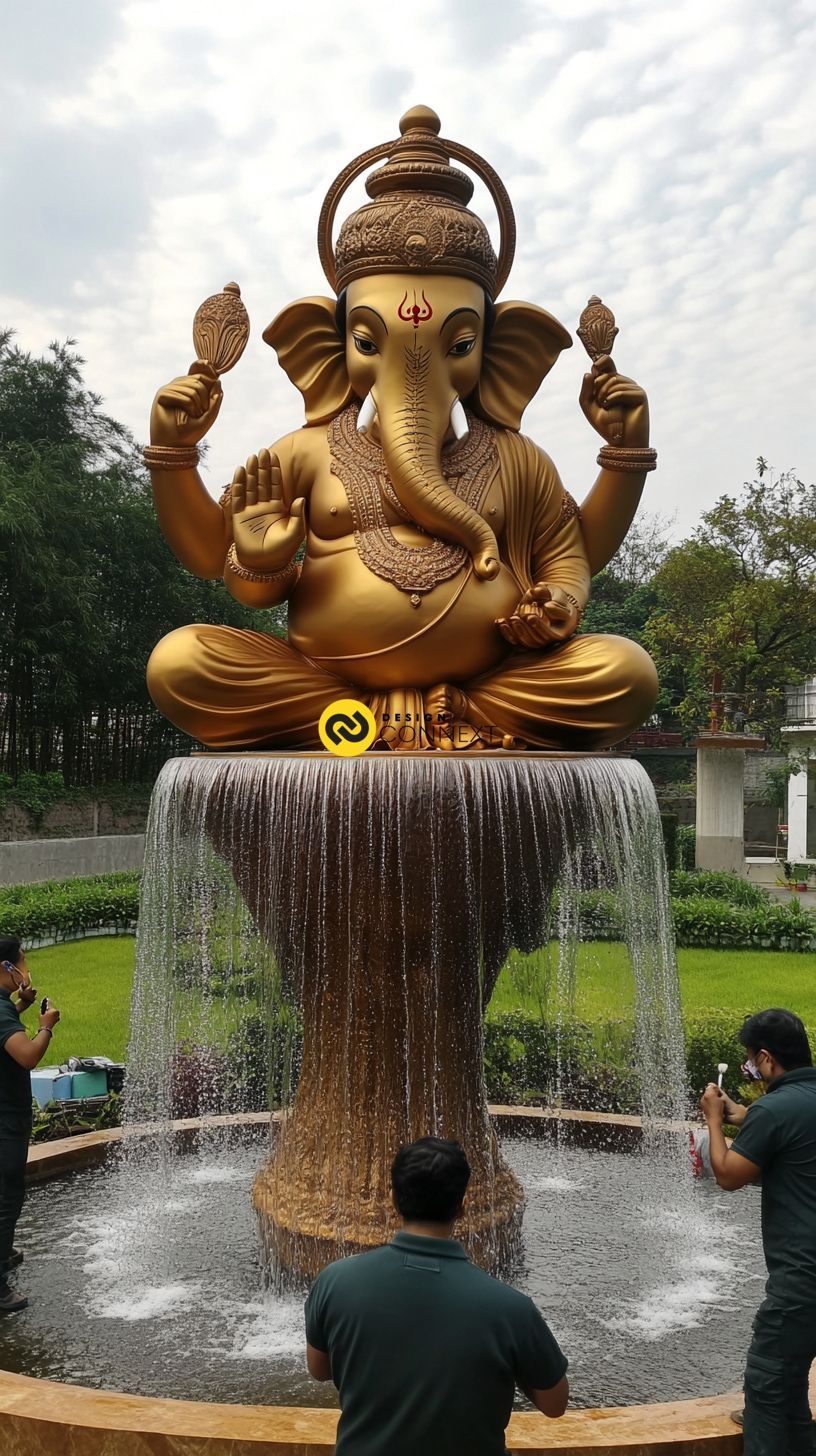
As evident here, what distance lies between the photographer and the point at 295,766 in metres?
4.16

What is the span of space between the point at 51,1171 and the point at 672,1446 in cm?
366

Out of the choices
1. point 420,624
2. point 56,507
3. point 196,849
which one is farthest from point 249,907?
Answer: point 56,507

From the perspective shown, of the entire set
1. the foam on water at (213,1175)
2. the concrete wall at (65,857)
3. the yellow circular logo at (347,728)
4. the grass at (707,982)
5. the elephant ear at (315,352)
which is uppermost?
the elephant ear at (315,352)

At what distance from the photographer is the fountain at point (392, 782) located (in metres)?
4.19

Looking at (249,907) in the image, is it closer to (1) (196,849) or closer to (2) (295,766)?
(1) (196,849)

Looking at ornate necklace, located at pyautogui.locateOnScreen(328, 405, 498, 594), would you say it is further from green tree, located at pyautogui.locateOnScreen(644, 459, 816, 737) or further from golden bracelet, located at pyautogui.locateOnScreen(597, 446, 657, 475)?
green tree, located at pyautogui.locateOnScreen(644, 459, 816, 737)

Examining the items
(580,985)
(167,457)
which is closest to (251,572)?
(167,457)

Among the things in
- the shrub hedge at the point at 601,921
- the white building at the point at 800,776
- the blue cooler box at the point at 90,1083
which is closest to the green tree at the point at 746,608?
the white building at the point at 800,776

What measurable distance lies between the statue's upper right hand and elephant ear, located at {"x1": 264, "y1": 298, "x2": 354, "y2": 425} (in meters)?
0.55

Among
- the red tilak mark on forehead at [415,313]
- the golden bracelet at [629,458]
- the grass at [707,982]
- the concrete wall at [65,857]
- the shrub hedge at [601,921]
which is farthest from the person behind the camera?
the concrete wall at [65,857]

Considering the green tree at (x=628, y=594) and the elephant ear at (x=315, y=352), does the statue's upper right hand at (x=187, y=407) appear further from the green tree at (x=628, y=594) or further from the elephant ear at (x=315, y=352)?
the green tree at (x=628, y=594)

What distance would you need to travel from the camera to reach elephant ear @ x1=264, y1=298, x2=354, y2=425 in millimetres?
5133

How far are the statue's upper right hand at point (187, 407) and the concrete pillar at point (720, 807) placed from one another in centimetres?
1782

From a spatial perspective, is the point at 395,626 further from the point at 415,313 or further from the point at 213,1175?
the point at 213,1175
